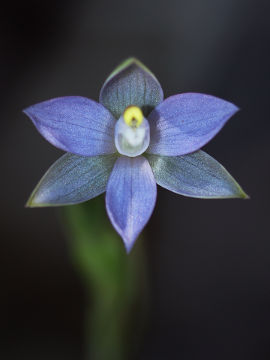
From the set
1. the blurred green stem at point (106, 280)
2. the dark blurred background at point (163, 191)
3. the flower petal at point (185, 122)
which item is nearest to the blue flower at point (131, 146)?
the flower petal at point (185, 122)

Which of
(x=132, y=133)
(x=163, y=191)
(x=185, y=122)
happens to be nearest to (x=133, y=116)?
(x=132, y=133)

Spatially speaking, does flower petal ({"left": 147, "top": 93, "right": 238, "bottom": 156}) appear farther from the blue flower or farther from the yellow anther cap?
the yellow anther cap

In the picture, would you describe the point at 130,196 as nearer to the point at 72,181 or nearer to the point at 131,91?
the point at 72,181

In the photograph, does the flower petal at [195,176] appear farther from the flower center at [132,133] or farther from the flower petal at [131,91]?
the flower petal at [131,91]

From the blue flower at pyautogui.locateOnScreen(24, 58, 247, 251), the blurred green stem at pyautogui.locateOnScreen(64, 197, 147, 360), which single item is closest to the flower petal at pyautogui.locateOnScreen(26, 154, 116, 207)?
the blue flower at pyautogui.locateOnScreen(24, 58, 247, 251)

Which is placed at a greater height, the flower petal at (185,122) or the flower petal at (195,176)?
the flower petal at (185,122)

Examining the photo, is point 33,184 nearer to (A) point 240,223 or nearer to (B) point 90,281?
(B) point 90,281
